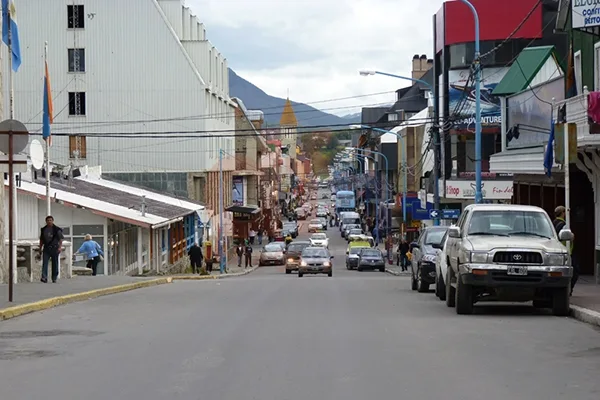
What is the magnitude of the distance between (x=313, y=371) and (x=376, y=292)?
15.1m

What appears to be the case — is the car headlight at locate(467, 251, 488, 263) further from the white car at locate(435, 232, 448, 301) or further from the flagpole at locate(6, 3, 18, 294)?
the flagpole at locate(6, 3, 18, 294)

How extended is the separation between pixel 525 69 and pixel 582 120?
17.5 metres

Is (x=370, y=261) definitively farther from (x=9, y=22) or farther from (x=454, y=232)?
(x=454, y=232)

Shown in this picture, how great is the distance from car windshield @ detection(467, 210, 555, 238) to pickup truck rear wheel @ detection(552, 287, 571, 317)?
1133 mm

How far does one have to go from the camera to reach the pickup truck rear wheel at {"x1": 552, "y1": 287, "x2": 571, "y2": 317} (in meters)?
16.7

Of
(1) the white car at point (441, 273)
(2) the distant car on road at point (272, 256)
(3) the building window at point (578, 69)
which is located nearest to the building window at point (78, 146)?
(2) the distant car on road at point (272, 256)

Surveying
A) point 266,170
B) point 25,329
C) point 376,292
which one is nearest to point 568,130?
point 376,292

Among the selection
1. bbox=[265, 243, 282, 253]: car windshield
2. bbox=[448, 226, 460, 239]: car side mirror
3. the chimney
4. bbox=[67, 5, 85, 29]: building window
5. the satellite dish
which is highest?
the chimney

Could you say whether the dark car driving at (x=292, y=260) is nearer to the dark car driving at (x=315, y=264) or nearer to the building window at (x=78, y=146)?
the dark car driving at (x=315, y=264)

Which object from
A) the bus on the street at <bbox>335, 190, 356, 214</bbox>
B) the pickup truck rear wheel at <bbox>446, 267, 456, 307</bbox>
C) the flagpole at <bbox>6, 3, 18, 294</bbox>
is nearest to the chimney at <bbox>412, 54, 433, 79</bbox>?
the bus on the street at <bbox>335, 190, 356, 214</bbox>

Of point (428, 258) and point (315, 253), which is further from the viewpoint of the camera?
point (315, 253)

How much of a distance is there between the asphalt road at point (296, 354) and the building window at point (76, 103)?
148ft

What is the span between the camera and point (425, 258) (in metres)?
24.8

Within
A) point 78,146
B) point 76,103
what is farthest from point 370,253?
point 76,103
